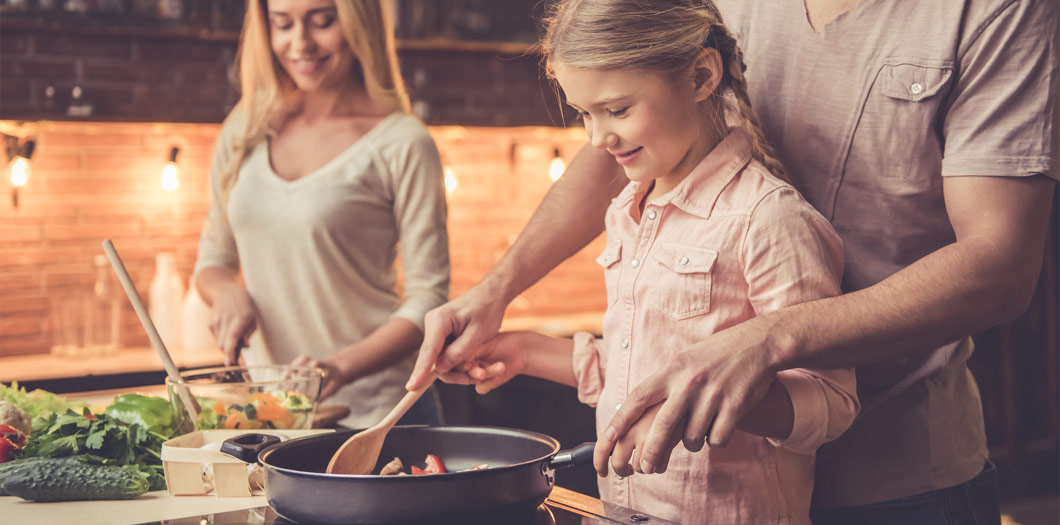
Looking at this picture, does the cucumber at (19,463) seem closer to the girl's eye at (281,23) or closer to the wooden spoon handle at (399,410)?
the wooden spoon handle at (399,410)

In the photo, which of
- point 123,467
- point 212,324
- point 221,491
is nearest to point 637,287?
point 221,491

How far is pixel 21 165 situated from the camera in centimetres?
345

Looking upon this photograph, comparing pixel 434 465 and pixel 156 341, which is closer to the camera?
pixel 434 465

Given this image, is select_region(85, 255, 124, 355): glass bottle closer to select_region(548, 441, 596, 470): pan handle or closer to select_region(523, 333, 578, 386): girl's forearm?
select_region(523, 333, 578, 386): girl's forearm

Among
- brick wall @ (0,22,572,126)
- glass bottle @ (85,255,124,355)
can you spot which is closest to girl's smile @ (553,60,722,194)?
brick wall @ (0,22,572,126)

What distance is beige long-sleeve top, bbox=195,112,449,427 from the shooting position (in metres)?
2.09

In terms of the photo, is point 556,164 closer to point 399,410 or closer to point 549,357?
point 549,357

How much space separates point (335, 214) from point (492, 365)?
822 millimetres

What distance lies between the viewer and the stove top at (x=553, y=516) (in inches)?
40.5

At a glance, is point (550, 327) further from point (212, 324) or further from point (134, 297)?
point (134, 297)

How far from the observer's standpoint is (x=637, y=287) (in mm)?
1271

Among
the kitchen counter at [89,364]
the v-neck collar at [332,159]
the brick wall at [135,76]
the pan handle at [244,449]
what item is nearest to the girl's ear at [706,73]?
the pan handle at [244,449]

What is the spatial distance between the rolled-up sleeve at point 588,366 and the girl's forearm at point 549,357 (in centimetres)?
2

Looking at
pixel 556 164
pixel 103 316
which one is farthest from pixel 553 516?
pixel 556 164
